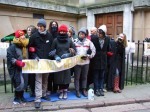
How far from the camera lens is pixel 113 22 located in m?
10.8

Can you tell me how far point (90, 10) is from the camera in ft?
37.6

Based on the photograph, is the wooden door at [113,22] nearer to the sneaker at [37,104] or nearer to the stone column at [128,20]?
the stone column at [128,20]

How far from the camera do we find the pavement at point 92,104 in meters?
5.63

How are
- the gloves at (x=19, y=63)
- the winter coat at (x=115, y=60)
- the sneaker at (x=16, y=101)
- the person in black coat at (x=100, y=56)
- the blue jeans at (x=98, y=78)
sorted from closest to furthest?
the gloves at (x=19, y=63), the sneaker at (x=16, y=101), the person in black coat at (x=100, y=56), the blue jeans at (x=98, y=78), the winter coat at (x=115, y=60)

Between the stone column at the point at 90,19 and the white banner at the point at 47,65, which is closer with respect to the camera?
the white banner at the point at 47,65

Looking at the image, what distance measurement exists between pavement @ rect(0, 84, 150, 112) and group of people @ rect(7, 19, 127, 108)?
23 centimetres

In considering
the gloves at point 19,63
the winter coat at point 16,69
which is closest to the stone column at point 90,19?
the winter coat at point 16,69

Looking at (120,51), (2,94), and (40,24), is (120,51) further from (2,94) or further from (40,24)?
(2,94)

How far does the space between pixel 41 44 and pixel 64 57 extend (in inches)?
25.6

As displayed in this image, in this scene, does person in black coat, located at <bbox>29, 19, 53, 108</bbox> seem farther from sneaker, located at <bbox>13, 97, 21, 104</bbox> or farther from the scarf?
sneaker, located at <bbox>13, 97, 21, 104</bbox>

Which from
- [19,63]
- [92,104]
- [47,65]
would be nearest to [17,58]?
[19,63]

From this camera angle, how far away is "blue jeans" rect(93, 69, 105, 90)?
665cm

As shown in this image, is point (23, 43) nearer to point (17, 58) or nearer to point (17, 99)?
point (17, 58)

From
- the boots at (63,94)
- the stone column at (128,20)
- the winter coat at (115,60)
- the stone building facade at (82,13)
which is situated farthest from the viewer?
the stone column at (128,20)
